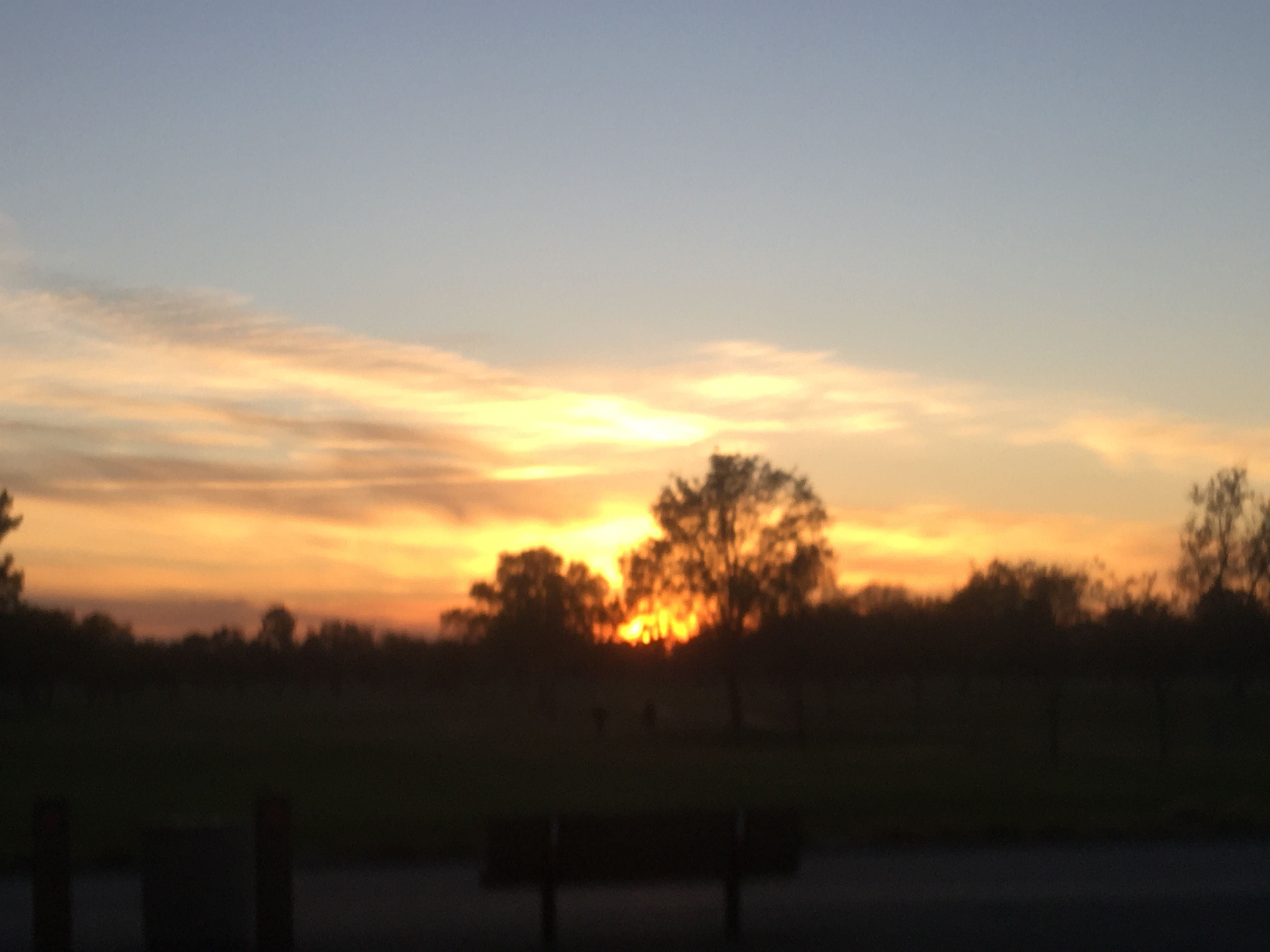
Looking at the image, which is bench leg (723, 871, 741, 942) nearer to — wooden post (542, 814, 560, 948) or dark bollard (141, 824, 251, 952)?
wooden post (542, 814, 560, 948)

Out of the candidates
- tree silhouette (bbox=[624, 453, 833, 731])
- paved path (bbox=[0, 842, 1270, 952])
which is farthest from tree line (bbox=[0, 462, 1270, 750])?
paved path (bbox=[0, 842, 1270, 952])

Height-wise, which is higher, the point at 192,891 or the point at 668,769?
the point at 192,891

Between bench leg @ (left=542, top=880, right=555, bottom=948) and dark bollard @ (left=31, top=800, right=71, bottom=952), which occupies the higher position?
dark bollard @ (left=31, top=800, right=71, bottom=952)

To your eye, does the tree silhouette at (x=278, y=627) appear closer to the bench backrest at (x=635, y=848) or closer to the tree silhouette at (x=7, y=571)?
the tree silhouette at (x=7, y=571)

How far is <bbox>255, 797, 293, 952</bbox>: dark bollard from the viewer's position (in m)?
9.81

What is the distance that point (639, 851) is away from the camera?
10805 millimetres

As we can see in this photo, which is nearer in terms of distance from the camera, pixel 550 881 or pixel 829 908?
pixel 550 881

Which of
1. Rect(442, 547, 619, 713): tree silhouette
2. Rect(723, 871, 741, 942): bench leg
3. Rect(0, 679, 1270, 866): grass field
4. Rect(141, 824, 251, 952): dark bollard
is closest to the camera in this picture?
Rect(141, 824, 251, 952): dark bollard

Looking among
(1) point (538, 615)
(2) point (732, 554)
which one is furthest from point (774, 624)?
(1) point (538, 615)

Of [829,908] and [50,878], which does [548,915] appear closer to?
[829,908]

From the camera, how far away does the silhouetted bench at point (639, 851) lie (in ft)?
35.1

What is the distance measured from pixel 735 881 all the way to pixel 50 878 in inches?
181

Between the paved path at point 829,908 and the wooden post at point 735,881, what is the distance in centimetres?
15

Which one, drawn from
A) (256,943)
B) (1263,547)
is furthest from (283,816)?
(1263,547)
